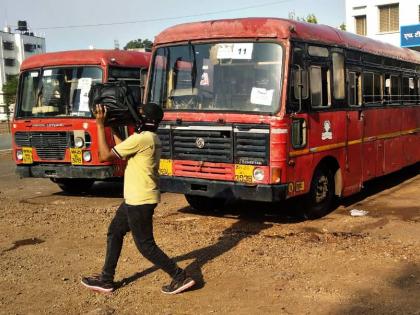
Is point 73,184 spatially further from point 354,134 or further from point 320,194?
point 354,134

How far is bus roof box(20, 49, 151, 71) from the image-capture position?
973cm

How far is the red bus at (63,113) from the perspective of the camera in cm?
960

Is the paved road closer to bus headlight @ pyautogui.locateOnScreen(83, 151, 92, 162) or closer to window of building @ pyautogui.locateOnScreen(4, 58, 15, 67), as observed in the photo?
bus headlight @ pyautogui.locateOnScreen(83, 151, 92, 162)

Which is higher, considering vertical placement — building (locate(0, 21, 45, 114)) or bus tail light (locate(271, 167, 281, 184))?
building (locate(0, 21, 45, 114))

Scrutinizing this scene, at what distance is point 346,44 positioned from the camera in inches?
330

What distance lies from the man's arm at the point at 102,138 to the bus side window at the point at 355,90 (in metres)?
4.81

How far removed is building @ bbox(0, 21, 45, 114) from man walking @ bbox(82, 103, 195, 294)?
7920cm

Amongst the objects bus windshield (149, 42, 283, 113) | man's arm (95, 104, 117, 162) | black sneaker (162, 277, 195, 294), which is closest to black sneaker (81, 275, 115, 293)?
black sneaker (162, 277, 195, 294)

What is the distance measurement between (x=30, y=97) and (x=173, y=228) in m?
4.38

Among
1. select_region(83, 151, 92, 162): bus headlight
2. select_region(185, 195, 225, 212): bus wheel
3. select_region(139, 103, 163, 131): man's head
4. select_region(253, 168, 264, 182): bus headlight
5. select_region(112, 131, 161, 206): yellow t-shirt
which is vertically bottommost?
select_region(185, 195, 225, 212): bus wheel

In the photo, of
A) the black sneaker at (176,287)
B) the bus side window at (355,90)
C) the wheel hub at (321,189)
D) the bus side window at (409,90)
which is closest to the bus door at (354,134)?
the bus side window at (355,90)

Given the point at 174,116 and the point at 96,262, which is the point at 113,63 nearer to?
the point at 174,116

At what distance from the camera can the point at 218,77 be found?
7172mm

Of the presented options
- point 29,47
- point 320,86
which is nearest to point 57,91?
point 320,86
